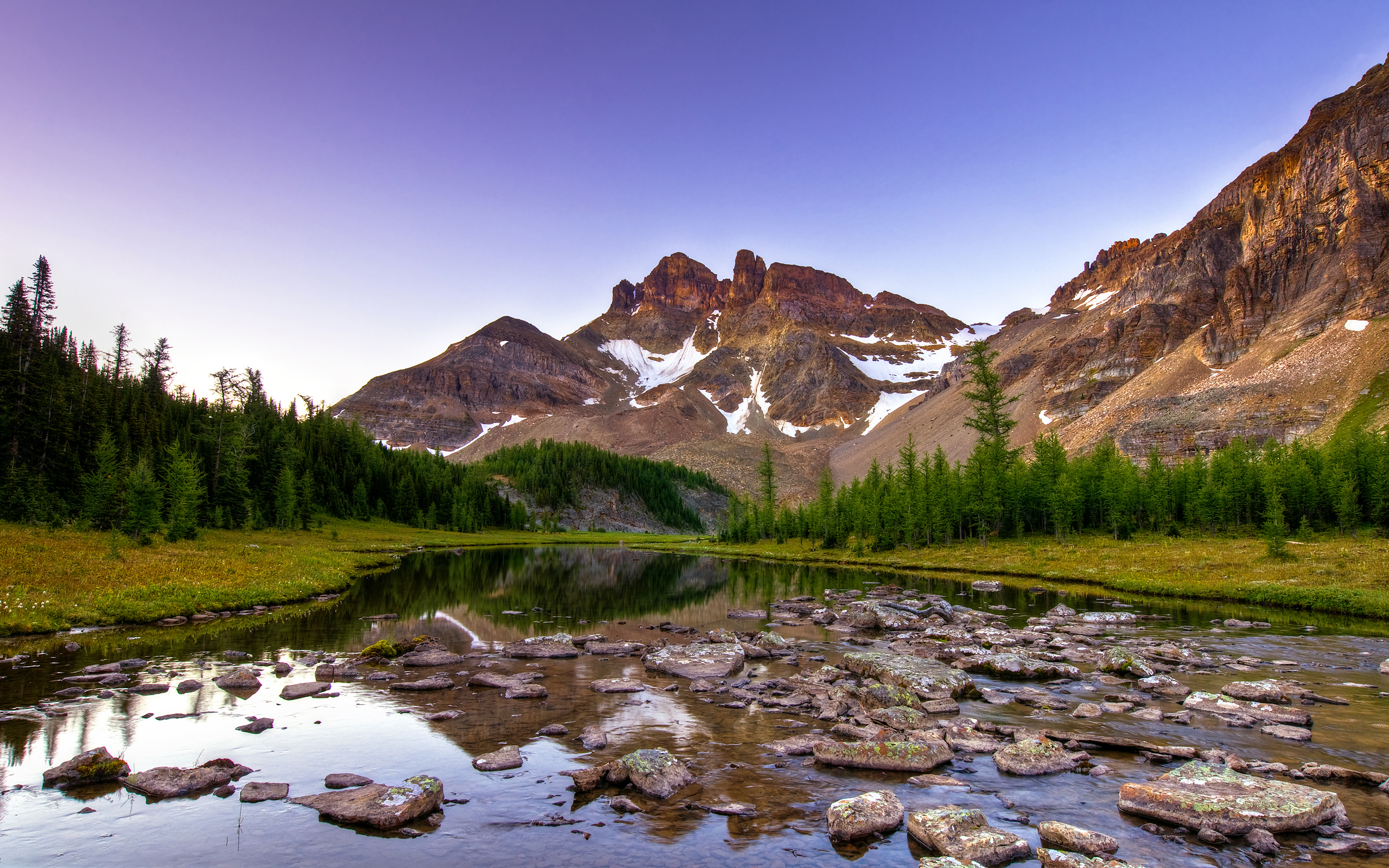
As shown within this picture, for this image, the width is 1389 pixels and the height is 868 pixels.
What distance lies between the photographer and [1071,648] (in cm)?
2694

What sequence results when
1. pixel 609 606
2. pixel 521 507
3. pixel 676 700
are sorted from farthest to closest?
pixel 521 507, pixel 609 606, pixel 676 700

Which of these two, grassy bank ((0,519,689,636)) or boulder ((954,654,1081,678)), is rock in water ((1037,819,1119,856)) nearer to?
boulder ((954,654,1081,678))

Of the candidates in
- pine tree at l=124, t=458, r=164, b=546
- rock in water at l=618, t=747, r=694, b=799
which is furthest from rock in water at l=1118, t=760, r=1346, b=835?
pine tree at l=124, t=458, r=164, b=546

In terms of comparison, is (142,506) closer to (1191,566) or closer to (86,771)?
(86,771)

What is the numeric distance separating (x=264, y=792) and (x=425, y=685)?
28.1 ft

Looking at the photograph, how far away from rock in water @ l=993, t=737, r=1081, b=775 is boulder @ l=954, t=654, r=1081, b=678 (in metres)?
8.88

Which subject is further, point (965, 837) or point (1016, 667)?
point (1016, 667)

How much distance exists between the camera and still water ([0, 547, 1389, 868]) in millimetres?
10203

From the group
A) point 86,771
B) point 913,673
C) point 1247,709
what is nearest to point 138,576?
point 86,771

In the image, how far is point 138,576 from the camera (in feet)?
109

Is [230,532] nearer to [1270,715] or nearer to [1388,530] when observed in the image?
[1270,715]

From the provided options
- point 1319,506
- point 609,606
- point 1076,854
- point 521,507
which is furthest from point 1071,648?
point 521,507

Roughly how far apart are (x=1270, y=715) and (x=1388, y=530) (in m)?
69.0

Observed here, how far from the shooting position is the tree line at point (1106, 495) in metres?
71.7
